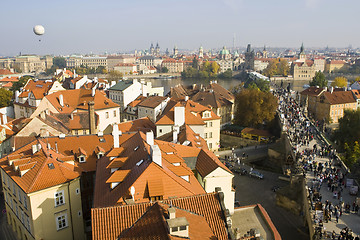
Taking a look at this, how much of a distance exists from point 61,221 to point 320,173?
60.9 feet

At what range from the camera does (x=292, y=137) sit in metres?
36.2

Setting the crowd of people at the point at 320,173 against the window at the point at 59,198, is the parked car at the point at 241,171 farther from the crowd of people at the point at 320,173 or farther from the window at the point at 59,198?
the window at the point at 59,198

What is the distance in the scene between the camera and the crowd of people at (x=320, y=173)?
19.5 m

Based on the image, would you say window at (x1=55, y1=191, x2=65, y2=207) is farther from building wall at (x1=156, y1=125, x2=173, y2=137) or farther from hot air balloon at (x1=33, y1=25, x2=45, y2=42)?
hot air balloon at (x1=33, y1=25, x2=45, y2=42)

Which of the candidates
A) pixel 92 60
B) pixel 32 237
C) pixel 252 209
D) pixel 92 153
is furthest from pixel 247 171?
pixel 92 60

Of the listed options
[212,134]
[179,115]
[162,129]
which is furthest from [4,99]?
[212,134]

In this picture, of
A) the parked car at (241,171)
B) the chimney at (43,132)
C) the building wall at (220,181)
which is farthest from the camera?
the parked car at (241,171)

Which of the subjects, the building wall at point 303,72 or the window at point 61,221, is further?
the building wall at point 303,72

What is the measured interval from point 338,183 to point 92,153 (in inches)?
692

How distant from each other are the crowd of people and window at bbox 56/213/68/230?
45.6 feet

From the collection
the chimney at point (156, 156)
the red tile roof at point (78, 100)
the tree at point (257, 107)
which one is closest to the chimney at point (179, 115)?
the red tile roof at point (78, 100)

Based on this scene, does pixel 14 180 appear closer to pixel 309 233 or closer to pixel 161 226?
pixel 161 226

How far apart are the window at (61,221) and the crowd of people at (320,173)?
13.9 m

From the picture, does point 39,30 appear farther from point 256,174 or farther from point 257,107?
point 257,107
